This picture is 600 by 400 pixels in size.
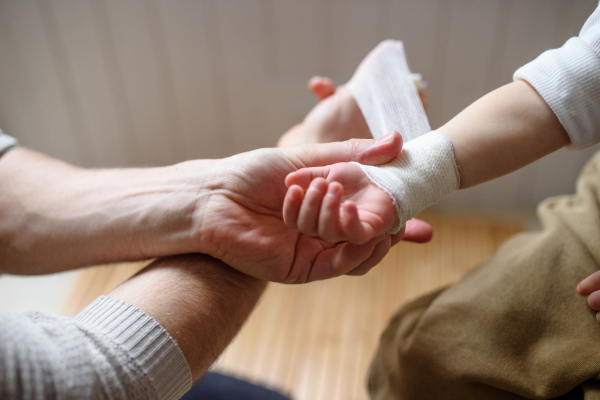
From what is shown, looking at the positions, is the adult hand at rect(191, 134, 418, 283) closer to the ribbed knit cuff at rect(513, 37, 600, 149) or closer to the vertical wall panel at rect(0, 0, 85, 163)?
the ribbed knit cuff at rect(513, 37, 600, 149)

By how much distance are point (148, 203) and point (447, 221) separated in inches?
38.9

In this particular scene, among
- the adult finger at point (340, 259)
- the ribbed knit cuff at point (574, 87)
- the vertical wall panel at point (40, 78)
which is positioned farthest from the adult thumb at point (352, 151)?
the vertical wall panel at point (40, 78)

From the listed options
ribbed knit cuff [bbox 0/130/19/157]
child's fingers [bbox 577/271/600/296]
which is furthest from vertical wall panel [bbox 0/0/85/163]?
child's fingers [bbox 577/271/600/296]

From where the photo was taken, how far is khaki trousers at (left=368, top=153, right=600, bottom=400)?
0.50 meters

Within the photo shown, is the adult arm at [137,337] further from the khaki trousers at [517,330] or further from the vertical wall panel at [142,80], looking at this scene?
the vertical wall panel at [142,80]

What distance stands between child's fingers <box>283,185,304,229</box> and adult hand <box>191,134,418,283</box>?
10 cm

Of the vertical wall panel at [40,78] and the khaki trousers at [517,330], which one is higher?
the vertical wall panel at [40,78]

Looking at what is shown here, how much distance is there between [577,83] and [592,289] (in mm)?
248

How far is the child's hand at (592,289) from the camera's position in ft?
1.66

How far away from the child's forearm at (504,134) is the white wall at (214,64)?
47 centimetres

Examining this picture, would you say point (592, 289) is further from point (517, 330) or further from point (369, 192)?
point (369, 192)

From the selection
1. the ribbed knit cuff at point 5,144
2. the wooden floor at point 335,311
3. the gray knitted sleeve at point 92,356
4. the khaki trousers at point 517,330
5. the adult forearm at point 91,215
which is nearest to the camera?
the gray knitted sleeve at point 92,356

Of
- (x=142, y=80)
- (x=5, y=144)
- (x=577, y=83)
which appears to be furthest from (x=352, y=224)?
(x=142, y=80)

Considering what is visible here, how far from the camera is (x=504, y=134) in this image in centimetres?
59
